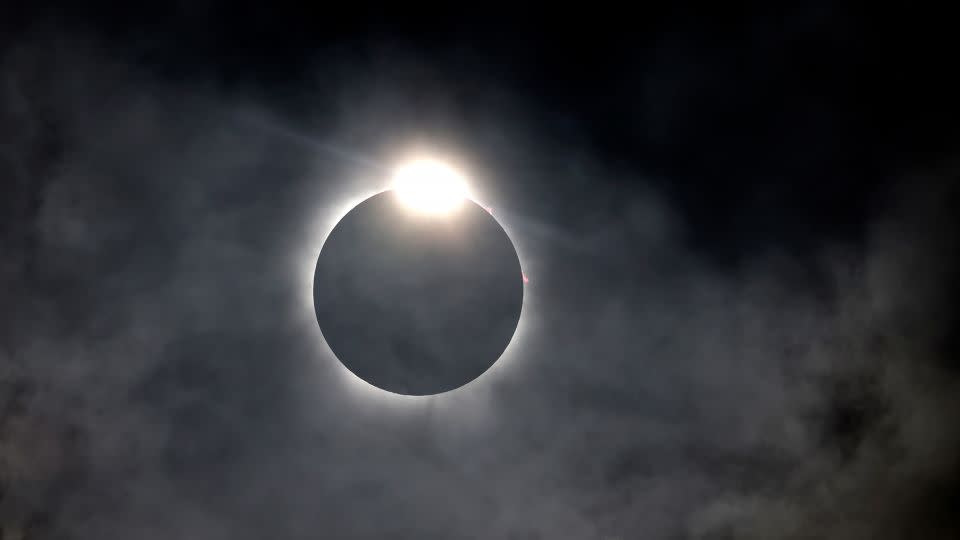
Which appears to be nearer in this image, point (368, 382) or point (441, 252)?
point (368, 382)

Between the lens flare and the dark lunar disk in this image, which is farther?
the dark lunar disk

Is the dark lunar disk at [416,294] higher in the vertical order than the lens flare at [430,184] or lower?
lower

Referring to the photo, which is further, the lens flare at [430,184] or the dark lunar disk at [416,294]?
the dark lunar disk at [416,294]

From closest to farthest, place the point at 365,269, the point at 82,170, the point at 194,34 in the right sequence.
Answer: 1. the point at 194,34
2. the point at 82,170
3. the point at 365,269

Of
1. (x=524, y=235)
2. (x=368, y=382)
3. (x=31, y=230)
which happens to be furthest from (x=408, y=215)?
(x=31, y=230)

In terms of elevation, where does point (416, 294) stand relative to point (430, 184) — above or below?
below

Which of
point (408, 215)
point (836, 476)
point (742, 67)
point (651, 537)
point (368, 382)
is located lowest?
point (651, 537)

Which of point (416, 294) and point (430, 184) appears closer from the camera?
point (430, 184)

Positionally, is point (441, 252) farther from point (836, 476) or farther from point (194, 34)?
point (836, 476)
